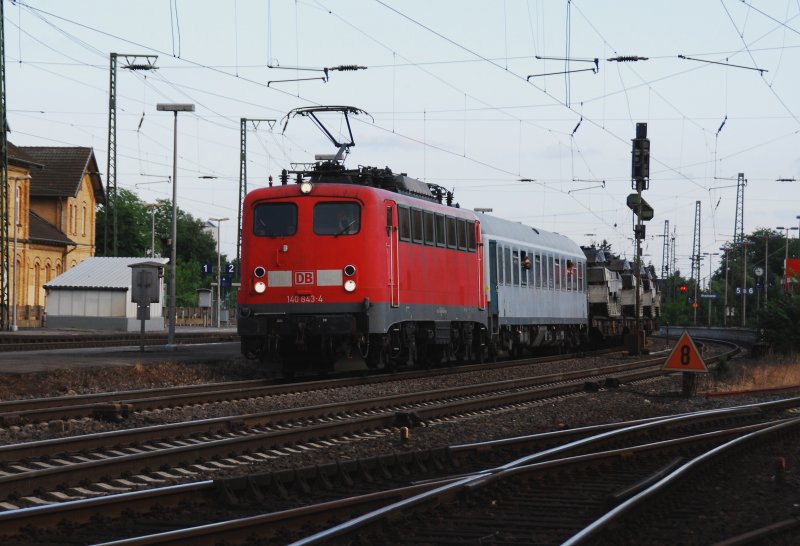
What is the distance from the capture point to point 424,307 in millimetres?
23438

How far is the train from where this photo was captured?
21.1 m

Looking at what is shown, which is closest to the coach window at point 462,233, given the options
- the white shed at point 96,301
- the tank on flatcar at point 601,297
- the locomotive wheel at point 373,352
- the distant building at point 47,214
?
the locomotive wheel at point 373,352

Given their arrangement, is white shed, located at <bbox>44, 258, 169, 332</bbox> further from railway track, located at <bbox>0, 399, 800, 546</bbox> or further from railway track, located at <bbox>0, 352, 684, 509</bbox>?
railway track, located at <bbox>0, 399, 800, 546</bbox>

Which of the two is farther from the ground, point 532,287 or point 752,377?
point 532,287

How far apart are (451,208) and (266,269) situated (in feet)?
17.4

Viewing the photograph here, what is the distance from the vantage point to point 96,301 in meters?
58.3

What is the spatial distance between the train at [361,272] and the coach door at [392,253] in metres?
0.02

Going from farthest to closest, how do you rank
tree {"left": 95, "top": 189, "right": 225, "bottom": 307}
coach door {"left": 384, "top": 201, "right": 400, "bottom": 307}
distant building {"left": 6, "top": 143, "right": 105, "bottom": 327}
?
tree {"left": 95, "top": 189, "right": 225, "bottom": 307} → distant building {"left": 6, "top": 143, "right": 105, "bottom": 327} → coach door {"left": 384, "top": 201, "right": 400, "bottom": 307}

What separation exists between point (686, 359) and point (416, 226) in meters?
5.86

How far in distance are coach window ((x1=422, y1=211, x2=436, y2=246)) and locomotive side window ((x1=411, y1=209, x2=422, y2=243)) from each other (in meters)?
0.30

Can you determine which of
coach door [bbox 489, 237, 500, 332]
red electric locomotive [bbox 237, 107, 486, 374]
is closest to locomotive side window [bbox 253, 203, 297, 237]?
red electric locomotive [bbox 237, 107, 486, 374]

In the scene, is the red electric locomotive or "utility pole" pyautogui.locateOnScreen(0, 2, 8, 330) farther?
"utility pole" pyautogui.locateOnScreen(0, 2, 8, 330)

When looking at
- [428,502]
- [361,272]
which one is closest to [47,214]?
[361,272]

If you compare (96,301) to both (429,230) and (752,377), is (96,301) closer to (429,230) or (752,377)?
(429,230)
